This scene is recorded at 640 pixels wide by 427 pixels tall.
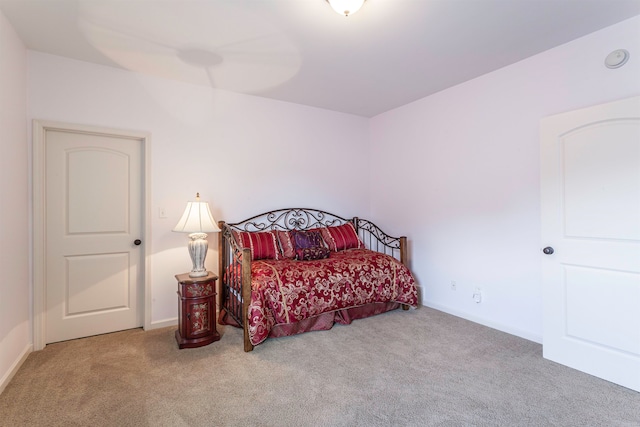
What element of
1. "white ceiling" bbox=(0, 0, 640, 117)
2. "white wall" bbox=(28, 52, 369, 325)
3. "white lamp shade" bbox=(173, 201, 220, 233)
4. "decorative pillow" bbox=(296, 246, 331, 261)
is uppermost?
"white ceiling" bbox=(0, 0, 640, 117)

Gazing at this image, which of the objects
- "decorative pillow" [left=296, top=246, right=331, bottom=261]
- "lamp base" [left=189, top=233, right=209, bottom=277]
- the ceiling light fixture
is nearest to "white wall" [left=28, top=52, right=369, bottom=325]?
"lamp base" [left=189, top=233, right=209, bottom=277]

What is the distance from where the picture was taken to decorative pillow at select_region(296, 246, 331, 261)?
3429mm

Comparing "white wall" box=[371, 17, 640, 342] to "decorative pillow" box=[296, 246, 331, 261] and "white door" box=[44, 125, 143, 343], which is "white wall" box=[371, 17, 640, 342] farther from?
Result: "white door" box=[44, 125, 143, 343]

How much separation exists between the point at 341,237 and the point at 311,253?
28.0 inches

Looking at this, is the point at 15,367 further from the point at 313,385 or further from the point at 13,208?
the point at 313,385

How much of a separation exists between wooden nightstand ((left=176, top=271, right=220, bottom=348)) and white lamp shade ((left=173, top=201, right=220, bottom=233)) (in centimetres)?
43

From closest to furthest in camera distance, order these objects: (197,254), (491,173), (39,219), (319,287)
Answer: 1. (39,219)
2. (197,254)
3. (319,287)
4. (491,173)

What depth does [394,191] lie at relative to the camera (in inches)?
169

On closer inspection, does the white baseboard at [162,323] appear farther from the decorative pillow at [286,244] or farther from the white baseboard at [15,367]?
the decorative pillow at [286,244]

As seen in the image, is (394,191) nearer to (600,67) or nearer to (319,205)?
(319,205)

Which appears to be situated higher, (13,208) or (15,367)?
(13,208)

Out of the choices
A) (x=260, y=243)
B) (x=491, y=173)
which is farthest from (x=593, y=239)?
(x=260, y=243)

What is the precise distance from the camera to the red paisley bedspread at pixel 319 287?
107 inches

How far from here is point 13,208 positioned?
2330mm
